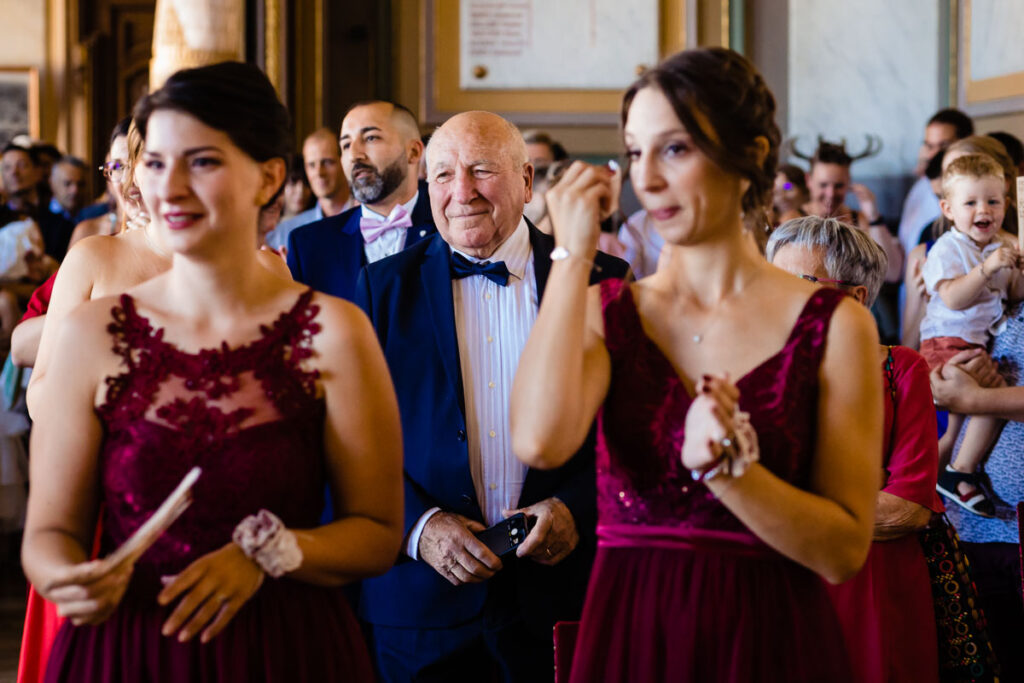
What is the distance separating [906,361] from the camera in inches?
103

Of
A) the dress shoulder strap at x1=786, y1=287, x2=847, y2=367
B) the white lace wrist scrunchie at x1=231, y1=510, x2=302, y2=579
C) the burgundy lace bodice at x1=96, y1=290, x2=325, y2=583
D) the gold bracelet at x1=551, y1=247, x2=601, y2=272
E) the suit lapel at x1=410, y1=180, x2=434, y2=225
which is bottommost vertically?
the white lace wrist scrunchie at x1=231, y1=510, x2=302, y2=579

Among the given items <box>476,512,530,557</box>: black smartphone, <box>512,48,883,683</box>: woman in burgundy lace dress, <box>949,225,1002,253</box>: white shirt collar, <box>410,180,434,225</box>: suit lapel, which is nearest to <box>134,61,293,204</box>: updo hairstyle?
<box>512,48,883,683</box>: woman in burgundy lace dress

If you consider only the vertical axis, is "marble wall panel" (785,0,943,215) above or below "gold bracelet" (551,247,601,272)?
above

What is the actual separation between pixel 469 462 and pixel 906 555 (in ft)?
3.30

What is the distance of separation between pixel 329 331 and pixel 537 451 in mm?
349

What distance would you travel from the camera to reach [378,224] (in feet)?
12.6

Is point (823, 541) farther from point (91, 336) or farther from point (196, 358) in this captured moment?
point (91, 336)

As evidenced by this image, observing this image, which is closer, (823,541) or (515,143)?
(823,541)

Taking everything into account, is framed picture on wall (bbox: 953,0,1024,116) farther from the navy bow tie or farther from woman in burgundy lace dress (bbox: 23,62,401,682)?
woman in burgundy lace dress (bbox: 23,62,401,682)

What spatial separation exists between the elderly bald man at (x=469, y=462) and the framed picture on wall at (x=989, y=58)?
4489 mm

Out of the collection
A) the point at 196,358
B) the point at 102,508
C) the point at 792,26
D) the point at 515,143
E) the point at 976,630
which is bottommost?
the point at 976,630

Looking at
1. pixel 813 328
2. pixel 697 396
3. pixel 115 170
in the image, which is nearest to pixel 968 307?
pixel 813 328

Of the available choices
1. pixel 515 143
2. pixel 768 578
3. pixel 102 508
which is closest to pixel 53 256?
pixel 515 143

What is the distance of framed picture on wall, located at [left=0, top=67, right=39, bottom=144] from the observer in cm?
1055
